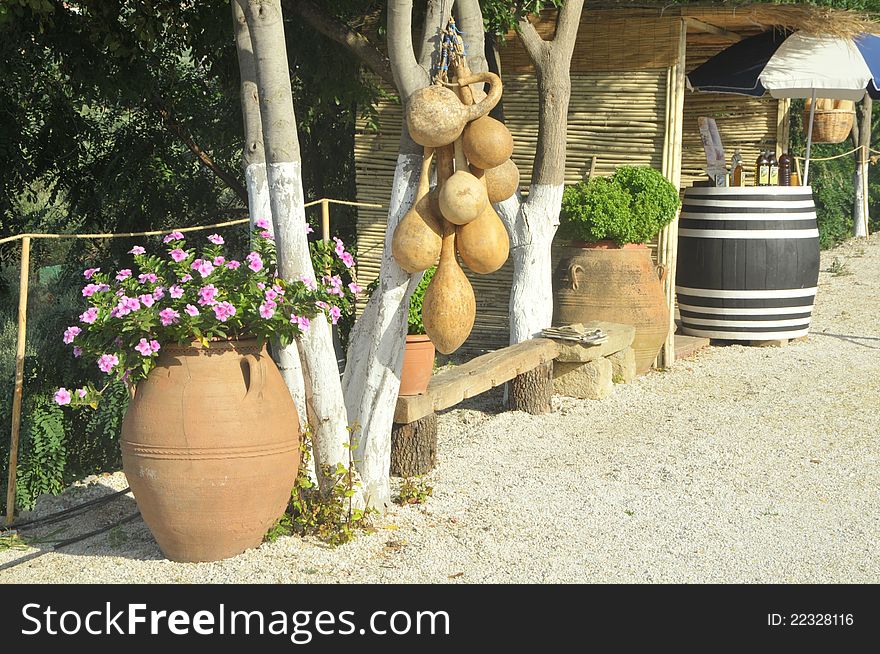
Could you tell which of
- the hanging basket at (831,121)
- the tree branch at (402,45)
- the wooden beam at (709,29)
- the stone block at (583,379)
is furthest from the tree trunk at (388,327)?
the hanging basket at (831,121)

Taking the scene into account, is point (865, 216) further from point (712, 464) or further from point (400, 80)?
point (400, 80)

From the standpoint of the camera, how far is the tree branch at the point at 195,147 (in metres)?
8.71

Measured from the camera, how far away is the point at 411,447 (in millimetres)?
5223

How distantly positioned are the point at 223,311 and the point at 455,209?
0.93 meters

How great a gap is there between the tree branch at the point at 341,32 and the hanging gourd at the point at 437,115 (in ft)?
9.71

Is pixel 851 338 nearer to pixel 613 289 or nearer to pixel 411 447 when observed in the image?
pixel 613 289

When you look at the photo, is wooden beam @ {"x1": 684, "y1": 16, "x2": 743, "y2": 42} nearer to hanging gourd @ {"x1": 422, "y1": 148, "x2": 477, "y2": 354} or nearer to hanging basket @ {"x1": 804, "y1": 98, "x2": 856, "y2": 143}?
hanging basket @ {"x1": 804, "y1": 98, "x2": 856, "y2": 143}

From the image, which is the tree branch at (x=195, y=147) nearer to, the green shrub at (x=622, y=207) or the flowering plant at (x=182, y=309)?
the green shrub at (x=622, y=207)

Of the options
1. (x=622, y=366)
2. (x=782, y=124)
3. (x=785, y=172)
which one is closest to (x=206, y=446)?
(x=622, y=366)

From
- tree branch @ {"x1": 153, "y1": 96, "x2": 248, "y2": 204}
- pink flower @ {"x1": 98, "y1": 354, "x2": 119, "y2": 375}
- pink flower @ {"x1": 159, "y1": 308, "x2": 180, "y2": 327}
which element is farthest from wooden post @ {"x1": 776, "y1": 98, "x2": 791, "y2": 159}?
pink flower @ {"x1": 98, "y1": 354, "x2": 119, "y2": 375}

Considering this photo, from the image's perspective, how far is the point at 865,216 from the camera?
1631 cm

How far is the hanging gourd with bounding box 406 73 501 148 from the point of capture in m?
4.01

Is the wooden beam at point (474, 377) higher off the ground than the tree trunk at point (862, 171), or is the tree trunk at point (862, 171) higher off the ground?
the tree trunk at point (862, 171)

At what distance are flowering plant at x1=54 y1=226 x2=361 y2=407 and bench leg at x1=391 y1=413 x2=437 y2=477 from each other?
3.87 feet
